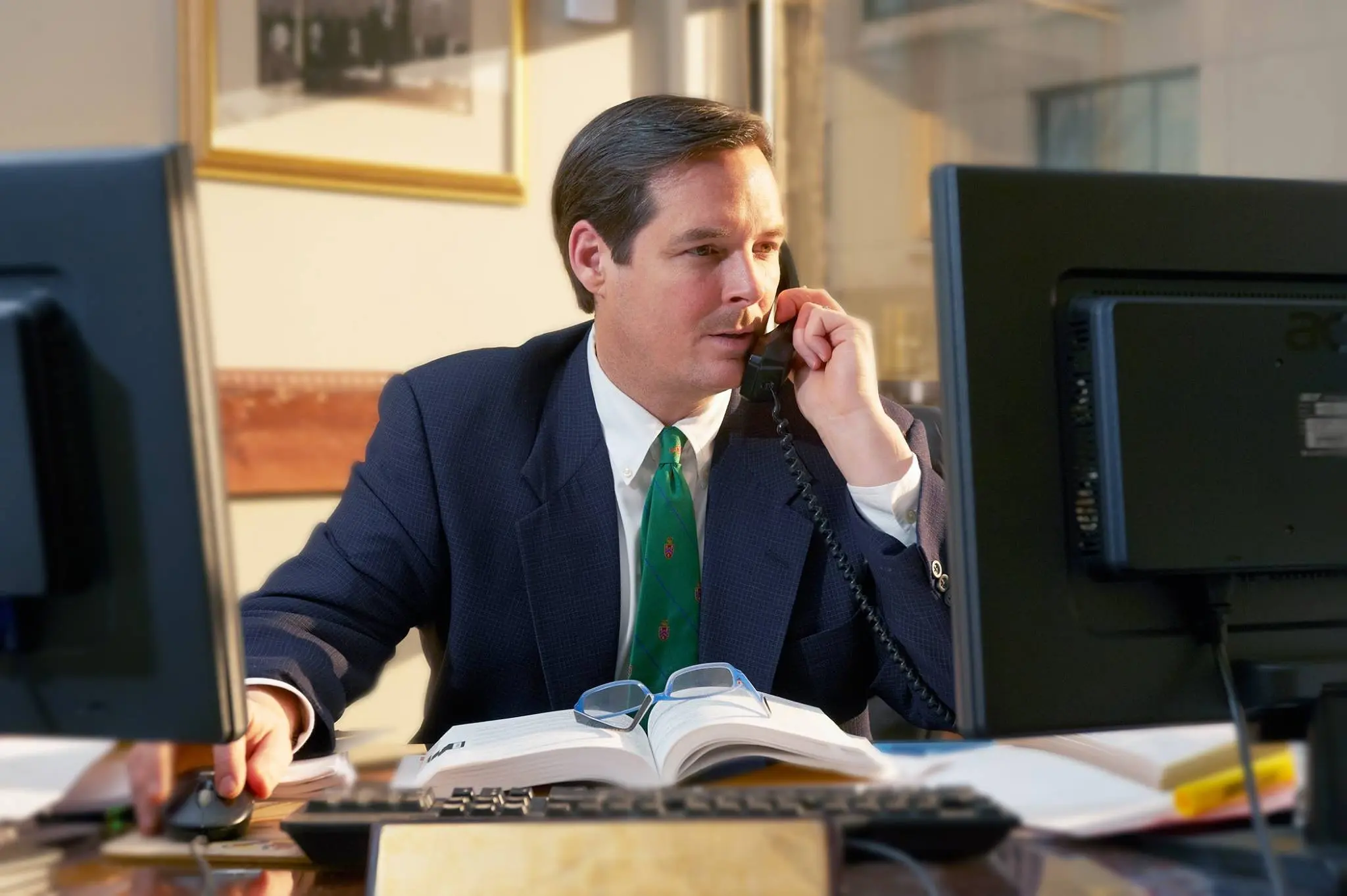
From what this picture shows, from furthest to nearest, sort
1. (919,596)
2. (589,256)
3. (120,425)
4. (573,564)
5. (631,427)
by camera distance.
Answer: (589,256), (631,427), (573,564), (919,596), (120,425)

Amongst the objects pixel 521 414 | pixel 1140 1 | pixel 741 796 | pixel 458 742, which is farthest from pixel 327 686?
pixel 1140 1

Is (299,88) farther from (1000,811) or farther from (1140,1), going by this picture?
(1000,811)

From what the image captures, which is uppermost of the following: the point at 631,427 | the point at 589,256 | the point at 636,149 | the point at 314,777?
the point at 636,149

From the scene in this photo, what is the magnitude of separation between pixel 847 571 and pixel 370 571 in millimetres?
594

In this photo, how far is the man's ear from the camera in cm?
184

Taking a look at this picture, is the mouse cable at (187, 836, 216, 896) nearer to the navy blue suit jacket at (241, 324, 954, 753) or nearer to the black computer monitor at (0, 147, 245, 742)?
the black computer monitor at (0, 147, 245, 742)

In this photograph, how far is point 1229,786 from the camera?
2.89ft

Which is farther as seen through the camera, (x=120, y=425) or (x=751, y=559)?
(x=751, y=559)

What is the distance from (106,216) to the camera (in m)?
0.75

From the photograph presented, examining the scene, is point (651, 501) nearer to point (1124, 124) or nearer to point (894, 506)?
point (894, 506)

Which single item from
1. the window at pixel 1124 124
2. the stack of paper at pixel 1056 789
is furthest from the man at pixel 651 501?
the window at pixel 1124 124

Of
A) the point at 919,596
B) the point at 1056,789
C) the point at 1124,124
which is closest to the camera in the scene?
the point at 1056,789

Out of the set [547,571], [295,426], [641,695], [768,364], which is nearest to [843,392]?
[768,364]

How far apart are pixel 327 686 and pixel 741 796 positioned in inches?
24.8
